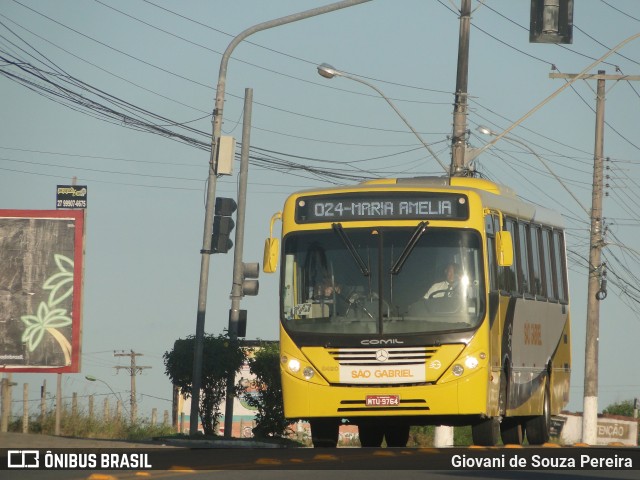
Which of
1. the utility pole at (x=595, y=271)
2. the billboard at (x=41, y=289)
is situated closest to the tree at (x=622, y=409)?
the utility pole at (x=595, y=271)

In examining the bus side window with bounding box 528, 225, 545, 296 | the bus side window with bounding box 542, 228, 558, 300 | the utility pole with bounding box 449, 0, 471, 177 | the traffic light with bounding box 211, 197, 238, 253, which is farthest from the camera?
the utility pole with bounding box 449, 0, 471, 177

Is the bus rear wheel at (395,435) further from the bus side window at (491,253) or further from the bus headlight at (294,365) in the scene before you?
the bus headlight at (294,365)

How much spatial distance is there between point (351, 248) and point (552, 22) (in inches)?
204

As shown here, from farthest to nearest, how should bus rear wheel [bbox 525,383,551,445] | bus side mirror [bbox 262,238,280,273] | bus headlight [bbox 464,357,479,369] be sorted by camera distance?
bus rear wheel [bbox 525,383,551,445] → bus side mirror [bbox 262,238,280,273] → bus headlight [bbox 464,357,479,369]

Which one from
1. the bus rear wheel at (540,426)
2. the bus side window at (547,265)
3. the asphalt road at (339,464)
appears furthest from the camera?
the bus side window at (547,265)

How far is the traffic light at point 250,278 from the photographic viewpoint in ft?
101

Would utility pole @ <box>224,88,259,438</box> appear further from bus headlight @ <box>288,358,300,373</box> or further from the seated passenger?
the seated passenger

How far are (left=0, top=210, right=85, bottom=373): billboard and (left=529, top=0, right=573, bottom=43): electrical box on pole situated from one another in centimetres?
986

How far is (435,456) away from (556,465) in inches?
74.4

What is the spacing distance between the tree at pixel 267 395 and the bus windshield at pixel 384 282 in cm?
969

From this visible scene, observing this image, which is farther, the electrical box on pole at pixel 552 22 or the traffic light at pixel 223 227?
the traffic light at pixel 223 227

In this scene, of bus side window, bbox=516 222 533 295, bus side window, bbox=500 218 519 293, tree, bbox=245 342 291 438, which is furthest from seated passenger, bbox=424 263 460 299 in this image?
tree, bbox=245 342 291 438

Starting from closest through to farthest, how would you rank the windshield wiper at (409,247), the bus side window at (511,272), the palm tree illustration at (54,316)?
the windshield wiper at (409,247) → the bus side window at (511,272) → the palm tree illustration at (54,316)

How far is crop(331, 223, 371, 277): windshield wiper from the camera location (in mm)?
21281
